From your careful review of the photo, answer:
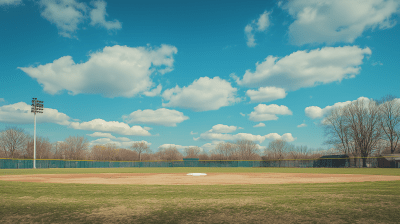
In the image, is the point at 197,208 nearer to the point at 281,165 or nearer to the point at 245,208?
the point at 245,208

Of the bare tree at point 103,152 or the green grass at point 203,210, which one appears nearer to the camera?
the green grass at point 203,210

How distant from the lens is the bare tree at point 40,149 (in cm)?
7350

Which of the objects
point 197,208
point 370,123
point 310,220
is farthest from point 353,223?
point 370,123

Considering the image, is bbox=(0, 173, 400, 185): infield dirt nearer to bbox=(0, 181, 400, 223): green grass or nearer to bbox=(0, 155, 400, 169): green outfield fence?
bbox=(0, 181, 400, 223): green grass

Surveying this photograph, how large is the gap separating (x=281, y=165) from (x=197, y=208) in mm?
50746

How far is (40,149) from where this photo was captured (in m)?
78.8

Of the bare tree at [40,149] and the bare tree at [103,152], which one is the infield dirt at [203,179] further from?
the bare tree at [103,152]

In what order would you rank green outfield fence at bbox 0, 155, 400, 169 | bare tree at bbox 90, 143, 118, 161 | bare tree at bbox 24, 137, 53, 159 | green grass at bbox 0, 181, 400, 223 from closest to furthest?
green grass at bbox 0, 181, 400, 223 < green outfield fence at bbox 0, 155, 400, 169 < bare tree at bbox 24, 137, 53, 159 < bare tree at bbox 90, 143, 118, 161

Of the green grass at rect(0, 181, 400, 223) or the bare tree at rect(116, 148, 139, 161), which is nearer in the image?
the green grass at rect(0, 181, 400, 223)

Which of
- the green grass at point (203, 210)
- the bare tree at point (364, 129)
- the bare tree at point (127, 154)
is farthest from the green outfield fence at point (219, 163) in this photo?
the bare tree at point (127, 154)

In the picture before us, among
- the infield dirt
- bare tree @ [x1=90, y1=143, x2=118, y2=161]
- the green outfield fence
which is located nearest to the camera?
the infield dirt

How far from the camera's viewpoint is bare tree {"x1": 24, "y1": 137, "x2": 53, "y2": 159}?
7350 cm

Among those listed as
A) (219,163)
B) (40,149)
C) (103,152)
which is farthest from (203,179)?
(103,152)

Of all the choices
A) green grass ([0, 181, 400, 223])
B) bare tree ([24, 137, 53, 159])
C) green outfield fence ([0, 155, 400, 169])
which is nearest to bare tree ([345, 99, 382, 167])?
green outfield fence ([0, 155, 400, 169])
